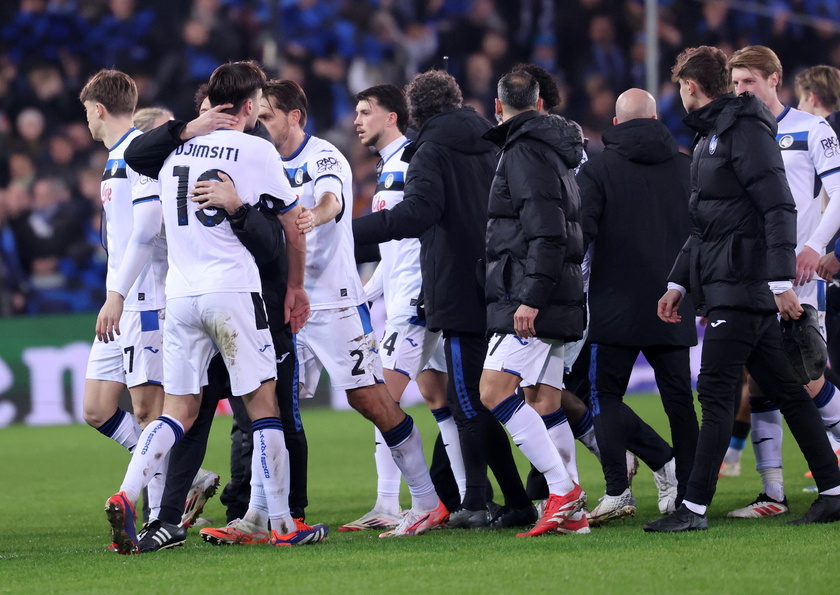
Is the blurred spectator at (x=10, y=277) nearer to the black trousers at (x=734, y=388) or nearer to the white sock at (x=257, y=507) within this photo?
the white sock at (x=257, y=507)

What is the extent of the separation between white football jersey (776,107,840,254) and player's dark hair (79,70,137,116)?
3.36 m

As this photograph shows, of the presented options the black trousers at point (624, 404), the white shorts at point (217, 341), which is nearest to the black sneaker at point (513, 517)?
the black trousers at point (624, 404)

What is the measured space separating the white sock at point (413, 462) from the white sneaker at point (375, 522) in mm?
313

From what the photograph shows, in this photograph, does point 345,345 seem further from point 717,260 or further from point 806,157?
point 806,157

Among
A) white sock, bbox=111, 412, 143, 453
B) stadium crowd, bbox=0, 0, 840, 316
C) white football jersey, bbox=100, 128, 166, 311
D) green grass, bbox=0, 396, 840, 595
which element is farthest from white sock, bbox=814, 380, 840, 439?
stadium crowd, bbox=0, 0, 840, 316

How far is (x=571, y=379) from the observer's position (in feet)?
23.2

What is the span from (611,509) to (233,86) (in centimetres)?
262

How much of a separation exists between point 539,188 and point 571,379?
2082mm

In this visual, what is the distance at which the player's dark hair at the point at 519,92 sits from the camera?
5.50m

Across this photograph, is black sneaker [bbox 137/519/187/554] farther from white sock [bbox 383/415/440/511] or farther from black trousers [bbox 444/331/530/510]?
black trousers [bbox 444/331/530/510]

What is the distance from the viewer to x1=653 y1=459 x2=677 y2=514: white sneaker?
20.5 ft

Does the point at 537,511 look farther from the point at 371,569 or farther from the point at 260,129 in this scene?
the point at 260,129

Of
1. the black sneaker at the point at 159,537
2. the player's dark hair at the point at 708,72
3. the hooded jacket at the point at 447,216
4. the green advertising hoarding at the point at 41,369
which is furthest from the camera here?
the green advertising hoarding at the point at 41,369

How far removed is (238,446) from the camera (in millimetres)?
6191
